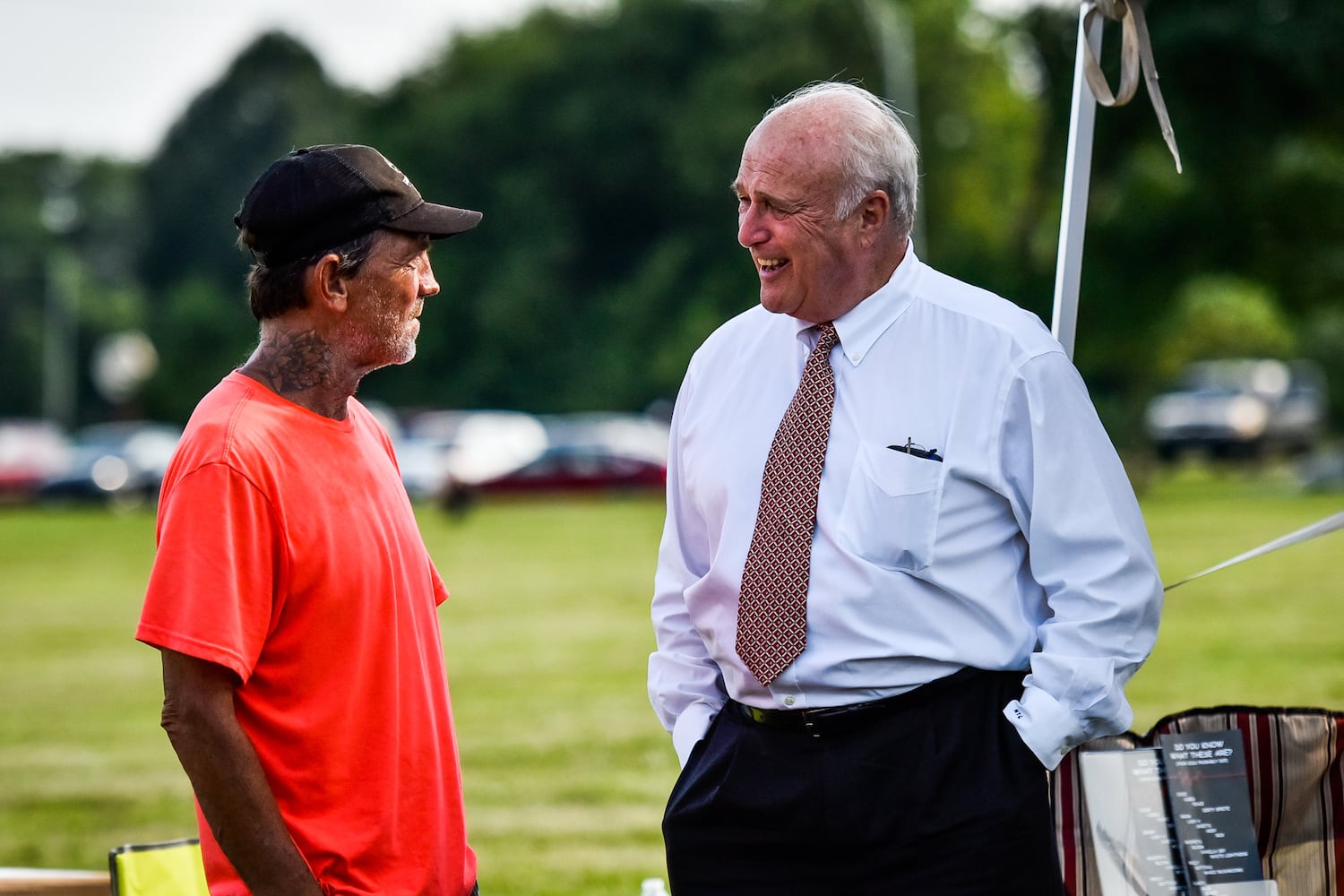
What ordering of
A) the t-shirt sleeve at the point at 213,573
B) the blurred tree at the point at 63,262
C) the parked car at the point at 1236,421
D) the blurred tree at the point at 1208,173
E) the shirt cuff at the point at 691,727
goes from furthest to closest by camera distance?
1. the blurred tree at the point at 63,262
2. the parked car at the point at 1236,421
3. the blurred tree at the point at 1208,173
4. the shirt cuff at the point at 691,727
5. the t-shirt sleeve at the point at 213,573

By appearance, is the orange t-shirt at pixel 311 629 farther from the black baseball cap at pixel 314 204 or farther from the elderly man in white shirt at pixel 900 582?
the elderly man in white shirt at pixel 900 582

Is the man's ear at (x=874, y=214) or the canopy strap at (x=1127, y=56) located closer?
the man's ear at (x=874, y=214)

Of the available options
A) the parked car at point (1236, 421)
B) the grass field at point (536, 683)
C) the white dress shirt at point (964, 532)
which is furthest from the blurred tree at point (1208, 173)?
the parked car at point (1236, 421)

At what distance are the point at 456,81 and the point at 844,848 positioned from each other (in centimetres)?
5264

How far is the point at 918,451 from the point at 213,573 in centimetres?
128

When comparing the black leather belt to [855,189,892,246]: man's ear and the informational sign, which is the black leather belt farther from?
[855,189,892,246]: man's ear

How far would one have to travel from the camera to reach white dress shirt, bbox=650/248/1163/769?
2795 millimetres

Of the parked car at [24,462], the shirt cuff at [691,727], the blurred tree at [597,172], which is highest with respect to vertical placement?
the blurred tree at [597,172]

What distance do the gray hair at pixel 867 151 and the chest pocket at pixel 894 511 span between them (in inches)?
19.9

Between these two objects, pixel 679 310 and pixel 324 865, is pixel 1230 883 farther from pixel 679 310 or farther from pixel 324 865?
pixel 679 310

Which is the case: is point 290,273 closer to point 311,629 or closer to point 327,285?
point 327,285

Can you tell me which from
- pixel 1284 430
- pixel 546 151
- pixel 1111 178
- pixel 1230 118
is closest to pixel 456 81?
pixel 546 151

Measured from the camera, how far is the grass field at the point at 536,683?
22.6 feet

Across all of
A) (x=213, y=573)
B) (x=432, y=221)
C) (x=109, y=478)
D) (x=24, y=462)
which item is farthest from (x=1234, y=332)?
(x=213, y=573)
